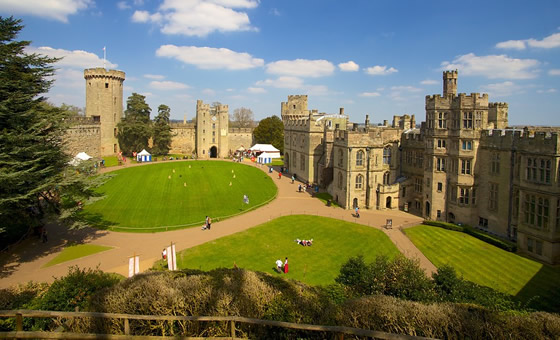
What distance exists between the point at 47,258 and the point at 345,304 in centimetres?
2233

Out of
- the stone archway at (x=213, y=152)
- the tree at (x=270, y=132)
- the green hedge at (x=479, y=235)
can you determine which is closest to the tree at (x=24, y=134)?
the green hedge at (x=479, y=235)

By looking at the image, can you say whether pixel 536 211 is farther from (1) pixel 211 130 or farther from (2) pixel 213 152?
(2) pixel 213 152

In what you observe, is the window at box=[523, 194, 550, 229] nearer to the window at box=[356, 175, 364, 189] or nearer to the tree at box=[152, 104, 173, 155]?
the window at box=[356, 175, 364, 189]

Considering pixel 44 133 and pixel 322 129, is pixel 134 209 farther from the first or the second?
pixel 322 129

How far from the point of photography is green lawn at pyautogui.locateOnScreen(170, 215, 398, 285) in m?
24.6

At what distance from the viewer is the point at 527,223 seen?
27.3 metres

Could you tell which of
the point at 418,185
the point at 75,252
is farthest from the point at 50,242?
the point at 418,185

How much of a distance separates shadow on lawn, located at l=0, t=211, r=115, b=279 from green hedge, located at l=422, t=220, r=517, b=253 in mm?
30178

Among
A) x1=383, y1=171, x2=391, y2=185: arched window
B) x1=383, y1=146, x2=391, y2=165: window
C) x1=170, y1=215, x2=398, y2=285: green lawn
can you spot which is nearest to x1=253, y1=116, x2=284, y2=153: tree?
x1=383, y1=146, x2=391, y2=165: window

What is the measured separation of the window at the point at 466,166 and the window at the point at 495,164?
6.25ft

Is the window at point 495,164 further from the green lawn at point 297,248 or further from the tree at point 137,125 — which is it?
the tree at point 137,125

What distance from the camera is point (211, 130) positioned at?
261 feet

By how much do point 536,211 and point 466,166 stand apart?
7642 millimetres

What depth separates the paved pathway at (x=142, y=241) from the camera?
2242 centimetres
